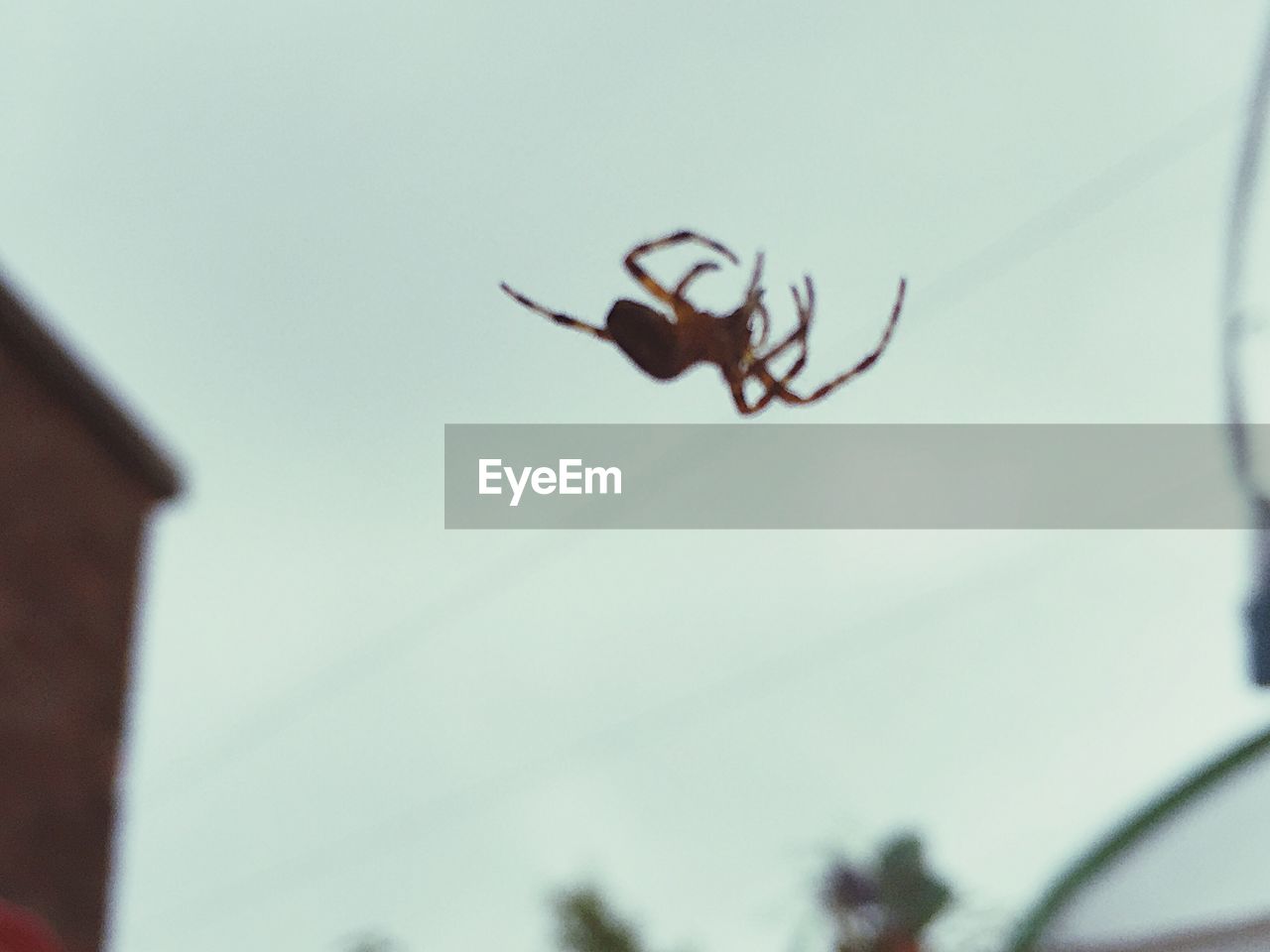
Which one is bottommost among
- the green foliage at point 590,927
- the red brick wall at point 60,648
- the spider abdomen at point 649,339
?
the green foliage at point 590,927

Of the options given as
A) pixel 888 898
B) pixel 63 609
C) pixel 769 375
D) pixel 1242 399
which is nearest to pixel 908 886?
→ pixel 888 898

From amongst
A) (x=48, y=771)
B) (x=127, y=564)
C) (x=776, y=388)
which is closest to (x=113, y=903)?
(x=48, y=771)

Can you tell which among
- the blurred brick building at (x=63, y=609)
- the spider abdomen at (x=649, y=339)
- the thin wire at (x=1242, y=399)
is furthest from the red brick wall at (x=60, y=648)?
the thin wire at (x=1242, y=399)

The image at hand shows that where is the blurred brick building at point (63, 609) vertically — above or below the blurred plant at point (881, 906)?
above

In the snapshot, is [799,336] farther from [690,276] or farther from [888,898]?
[888,898]

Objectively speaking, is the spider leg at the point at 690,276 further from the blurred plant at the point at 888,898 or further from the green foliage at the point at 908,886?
the green foliage at the point at 908,886

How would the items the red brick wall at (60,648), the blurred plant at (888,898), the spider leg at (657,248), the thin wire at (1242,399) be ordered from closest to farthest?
the thin wire at (1242,399) < the spider leg at (657,248) < the red brick wall at (60,648) < the blurred plant at (888,898)

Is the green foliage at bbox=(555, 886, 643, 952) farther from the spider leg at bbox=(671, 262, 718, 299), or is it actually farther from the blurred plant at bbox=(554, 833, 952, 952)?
the spider leg at bbox=(671, 262, 718, 299)
